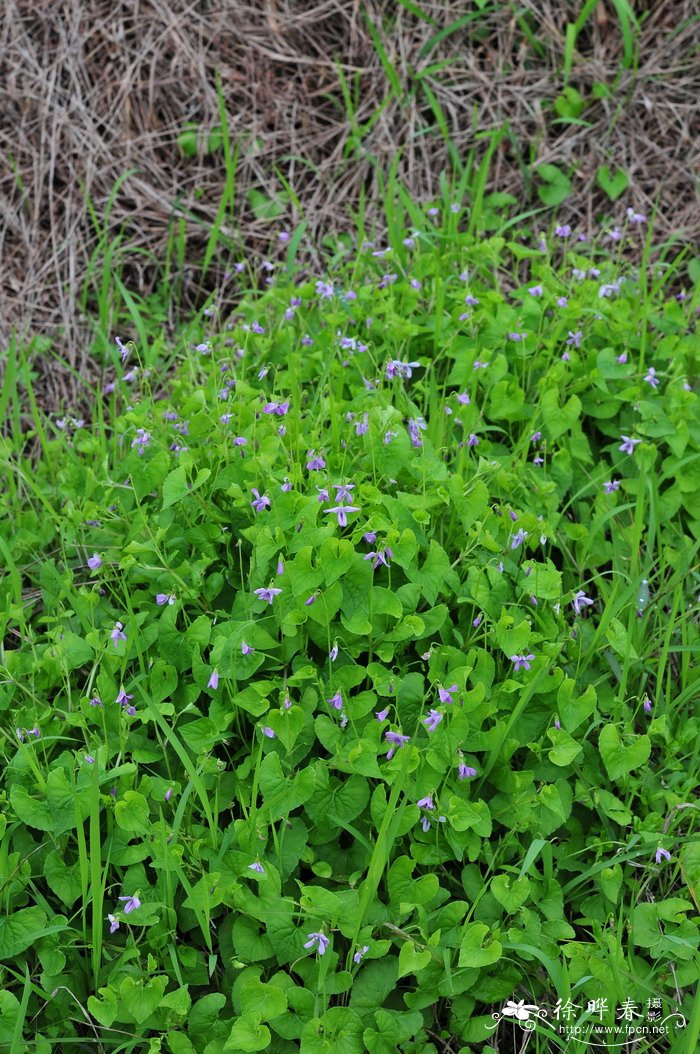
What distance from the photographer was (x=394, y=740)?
2.25 metres

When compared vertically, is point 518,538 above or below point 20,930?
above

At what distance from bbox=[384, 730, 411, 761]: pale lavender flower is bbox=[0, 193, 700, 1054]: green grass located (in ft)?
0.07

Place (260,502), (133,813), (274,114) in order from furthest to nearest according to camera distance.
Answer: (274,114) < (260,502) < (133,813)

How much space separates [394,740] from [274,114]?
3.44 metres

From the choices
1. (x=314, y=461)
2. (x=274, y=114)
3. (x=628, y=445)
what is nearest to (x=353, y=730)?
(x=314, y=461)

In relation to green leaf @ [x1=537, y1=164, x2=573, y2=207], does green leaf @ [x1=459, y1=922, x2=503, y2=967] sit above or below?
below

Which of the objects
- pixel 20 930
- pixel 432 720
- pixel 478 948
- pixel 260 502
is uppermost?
pixel 260 502

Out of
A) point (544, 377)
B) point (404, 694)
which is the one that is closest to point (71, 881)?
point (404, 694)

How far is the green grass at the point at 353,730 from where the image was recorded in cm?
212

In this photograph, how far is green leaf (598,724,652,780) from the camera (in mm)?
2316

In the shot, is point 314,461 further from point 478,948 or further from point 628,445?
point 478,948

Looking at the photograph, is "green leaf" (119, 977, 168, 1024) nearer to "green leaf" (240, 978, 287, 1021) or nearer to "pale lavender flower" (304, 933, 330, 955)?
"green leaf" (240, 978, 287, 1021)

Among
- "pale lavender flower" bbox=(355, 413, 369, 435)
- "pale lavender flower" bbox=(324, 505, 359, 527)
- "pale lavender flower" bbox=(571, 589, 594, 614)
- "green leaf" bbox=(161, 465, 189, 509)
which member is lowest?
"pale lavender flower" bbox=(571, 589, 594, 614)

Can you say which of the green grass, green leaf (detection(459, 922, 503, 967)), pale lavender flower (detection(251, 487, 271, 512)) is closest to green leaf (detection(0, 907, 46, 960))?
the green grass
